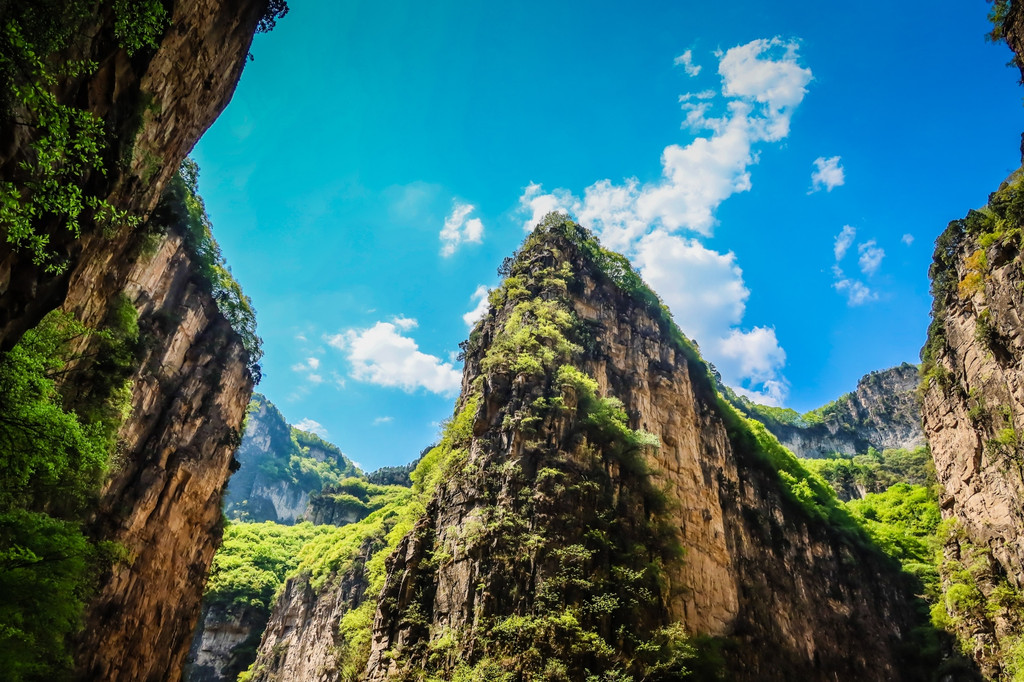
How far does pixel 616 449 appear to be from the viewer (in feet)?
92.7

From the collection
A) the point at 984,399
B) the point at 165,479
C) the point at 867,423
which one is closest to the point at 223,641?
the point at 165,479

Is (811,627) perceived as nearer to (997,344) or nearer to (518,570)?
(997,344)

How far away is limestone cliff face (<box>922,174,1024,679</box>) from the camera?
24.5 metres

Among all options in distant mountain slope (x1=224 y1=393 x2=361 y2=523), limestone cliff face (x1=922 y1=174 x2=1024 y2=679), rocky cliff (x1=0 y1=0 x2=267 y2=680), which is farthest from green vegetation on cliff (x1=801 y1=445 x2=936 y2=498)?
distant mountain slope (x1=224 y1=393 x2=361 y2=523)

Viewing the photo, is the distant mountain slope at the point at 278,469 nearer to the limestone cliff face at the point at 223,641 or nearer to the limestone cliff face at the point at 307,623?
the limestone cliff face at the point at 223,641

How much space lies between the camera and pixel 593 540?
23891mm

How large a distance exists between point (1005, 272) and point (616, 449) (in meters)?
19.1

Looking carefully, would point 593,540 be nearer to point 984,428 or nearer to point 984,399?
point 984,428

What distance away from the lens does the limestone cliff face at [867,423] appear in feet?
228

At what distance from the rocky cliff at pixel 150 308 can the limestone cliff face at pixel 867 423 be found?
6956 centimetres

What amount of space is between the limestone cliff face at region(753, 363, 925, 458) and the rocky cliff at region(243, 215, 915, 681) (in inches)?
1332

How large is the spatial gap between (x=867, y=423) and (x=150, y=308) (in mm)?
79387

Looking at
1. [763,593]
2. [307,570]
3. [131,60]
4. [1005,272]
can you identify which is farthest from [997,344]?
[307,570]

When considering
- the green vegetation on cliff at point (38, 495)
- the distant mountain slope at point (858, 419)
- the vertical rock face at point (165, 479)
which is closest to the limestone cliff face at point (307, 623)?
the vertical rock face at point (165, 479)
